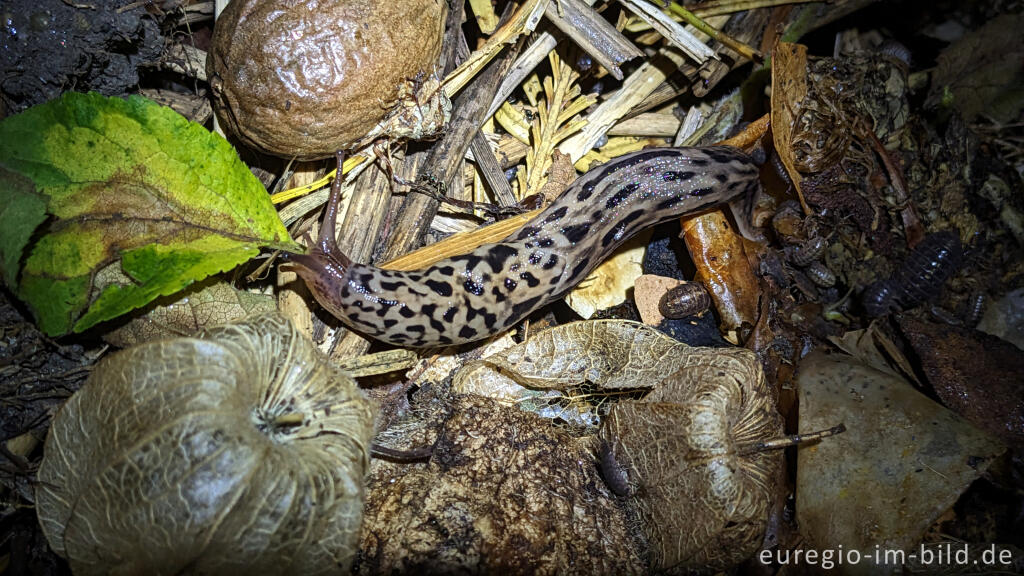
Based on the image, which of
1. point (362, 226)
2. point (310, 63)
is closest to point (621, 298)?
point (362, 226)

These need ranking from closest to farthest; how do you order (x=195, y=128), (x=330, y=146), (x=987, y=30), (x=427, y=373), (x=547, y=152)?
(x=195, y=128) → (x=330, y=146) → (x=427, y=373) → (x=547, y=152) → (x=987, y=30)

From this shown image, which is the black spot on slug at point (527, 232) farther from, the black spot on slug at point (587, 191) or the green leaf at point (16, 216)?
the green leaf at point (16, 216)

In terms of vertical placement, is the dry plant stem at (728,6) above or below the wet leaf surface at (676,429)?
above

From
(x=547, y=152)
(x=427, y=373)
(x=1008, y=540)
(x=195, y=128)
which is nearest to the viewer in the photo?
(x=195, y=128)

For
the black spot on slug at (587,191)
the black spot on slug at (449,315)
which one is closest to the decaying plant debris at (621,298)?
the black spot on slug at (587,191)

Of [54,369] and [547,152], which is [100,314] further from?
[547,152]

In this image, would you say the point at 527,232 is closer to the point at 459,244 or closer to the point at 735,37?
the point at 459,244

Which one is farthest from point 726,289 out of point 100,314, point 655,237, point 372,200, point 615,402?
point 100,314

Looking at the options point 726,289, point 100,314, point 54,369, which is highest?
point 100,314
